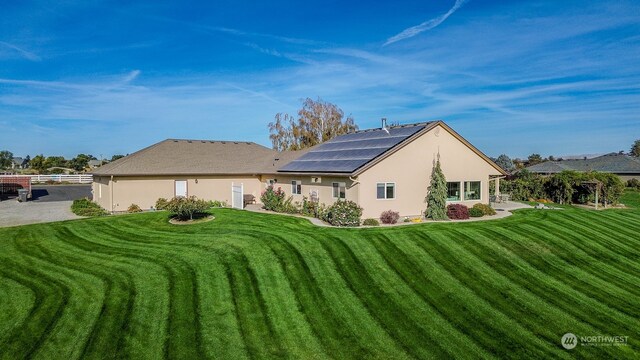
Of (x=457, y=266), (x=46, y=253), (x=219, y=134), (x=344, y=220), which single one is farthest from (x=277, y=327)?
(x=219, y=134)

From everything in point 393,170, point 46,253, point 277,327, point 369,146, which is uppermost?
point 369,146

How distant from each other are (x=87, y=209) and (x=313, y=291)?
1861 cm

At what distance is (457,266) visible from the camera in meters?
14.2

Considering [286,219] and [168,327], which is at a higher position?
[286,219]

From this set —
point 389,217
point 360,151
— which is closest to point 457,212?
point 389,217

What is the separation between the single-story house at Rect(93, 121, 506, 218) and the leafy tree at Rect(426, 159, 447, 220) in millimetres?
377

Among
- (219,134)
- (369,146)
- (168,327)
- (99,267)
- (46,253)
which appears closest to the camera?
(168,327)

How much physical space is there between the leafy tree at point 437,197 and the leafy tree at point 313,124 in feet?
115

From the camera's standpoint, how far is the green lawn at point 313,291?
9383 mm

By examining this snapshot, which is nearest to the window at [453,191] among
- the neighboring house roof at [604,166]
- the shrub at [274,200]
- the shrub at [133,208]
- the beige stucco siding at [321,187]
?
the beige stucco siding at [321,187]

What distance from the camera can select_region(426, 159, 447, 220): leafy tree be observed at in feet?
71.0

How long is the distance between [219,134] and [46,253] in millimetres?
33932

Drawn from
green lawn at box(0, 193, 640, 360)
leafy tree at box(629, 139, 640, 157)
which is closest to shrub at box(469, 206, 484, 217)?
green lawn at box(0, 193, 640, 360)

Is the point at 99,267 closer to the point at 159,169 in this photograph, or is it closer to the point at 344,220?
the point at 344,220
